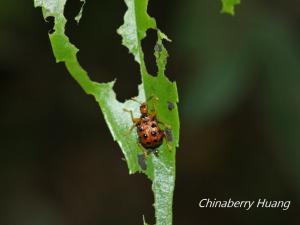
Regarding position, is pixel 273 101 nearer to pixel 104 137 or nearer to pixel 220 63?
pixel 220 63

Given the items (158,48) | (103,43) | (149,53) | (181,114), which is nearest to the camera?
(158,48)

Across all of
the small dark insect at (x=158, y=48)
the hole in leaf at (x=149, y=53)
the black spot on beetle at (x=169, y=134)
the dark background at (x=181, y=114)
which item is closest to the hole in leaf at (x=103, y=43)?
the dark background at (x=181, y=114)

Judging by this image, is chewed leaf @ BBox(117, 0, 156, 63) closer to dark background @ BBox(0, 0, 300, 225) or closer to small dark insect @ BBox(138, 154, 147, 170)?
small dark insect @ BBox(138, 154, 147, 170)

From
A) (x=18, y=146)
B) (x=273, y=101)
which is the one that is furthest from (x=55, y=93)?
(x=273, y=101)

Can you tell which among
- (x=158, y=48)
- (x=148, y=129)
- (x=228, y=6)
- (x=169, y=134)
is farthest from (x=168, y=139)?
(x=228, y=6)

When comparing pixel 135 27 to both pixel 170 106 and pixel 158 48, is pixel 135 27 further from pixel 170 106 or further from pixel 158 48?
pixel 170 106

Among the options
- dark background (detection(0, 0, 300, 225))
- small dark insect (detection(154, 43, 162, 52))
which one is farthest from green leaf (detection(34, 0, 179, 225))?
Result: dark background (detection(0, 0, 300, 225))
